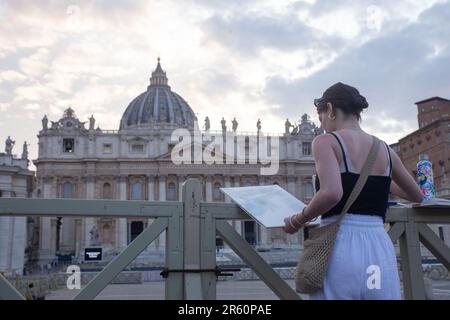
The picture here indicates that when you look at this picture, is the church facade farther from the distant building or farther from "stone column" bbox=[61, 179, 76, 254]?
the distant building

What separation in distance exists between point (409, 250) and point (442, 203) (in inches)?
18.6

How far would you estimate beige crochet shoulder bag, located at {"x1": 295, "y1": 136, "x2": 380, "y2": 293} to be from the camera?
288 cm

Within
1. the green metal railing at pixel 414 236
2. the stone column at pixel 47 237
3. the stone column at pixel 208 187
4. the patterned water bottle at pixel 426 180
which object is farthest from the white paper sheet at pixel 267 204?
the stone column at pixel 47 237

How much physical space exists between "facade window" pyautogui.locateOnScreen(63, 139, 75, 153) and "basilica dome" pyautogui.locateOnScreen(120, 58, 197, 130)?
12.1 meters

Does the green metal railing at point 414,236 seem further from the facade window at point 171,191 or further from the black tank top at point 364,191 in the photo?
the facade window at point 171,191

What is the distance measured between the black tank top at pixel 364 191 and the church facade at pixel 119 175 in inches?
2156

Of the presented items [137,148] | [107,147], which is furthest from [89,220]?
[137,148]

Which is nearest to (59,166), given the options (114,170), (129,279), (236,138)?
(114,170)

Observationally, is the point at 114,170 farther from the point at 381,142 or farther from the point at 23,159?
the point at 381,142

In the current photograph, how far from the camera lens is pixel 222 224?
3615 mm

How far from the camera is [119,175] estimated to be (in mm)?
60281

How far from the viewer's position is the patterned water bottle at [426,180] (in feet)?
13.4

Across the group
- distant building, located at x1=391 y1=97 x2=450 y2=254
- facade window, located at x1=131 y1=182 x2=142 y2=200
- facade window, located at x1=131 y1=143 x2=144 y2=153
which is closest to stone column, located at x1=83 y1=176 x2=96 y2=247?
facade window, located at x1=131 y1=182 x2=142 y2=200

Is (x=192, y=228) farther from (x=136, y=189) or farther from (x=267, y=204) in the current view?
(x=136, y=189)
